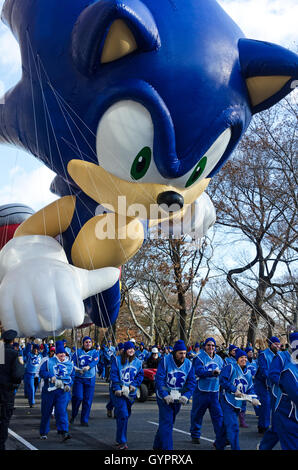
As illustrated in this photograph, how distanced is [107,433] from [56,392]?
4.10ft

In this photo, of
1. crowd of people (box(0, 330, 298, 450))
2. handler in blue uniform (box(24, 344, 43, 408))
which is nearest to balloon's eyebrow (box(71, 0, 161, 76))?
crowd of people (box(0, 330, 298, 450))

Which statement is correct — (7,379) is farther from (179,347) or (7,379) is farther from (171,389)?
(179,347)

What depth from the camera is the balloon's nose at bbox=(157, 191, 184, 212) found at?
478cm

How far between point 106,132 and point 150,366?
1181 centimetres

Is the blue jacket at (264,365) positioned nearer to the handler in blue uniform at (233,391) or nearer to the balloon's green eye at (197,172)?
the handler in blue uniform at (233,391)

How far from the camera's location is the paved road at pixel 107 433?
7770 mm

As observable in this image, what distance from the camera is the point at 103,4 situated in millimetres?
4094

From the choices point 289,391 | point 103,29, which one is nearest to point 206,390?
point 289,391

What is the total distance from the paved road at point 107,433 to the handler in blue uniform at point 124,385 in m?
0.36

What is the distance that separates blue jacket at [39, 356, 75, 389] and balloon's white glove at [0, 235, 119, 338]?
4.39 metres

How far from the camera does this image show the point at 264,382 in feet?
32.4

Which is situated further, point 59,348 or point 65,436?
point 59,348

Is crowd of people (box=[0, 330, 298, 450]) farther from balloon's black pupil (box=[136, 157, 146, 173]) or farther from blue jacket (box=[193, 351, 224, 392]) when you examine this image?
balloon's black pupil (box=[136, 157, 146, 173])

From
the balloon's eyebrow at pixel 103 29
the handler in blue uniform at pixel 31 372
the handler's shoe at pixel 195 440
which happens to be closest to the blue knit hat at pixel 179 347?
the handler's shoe at pixel 195 440
